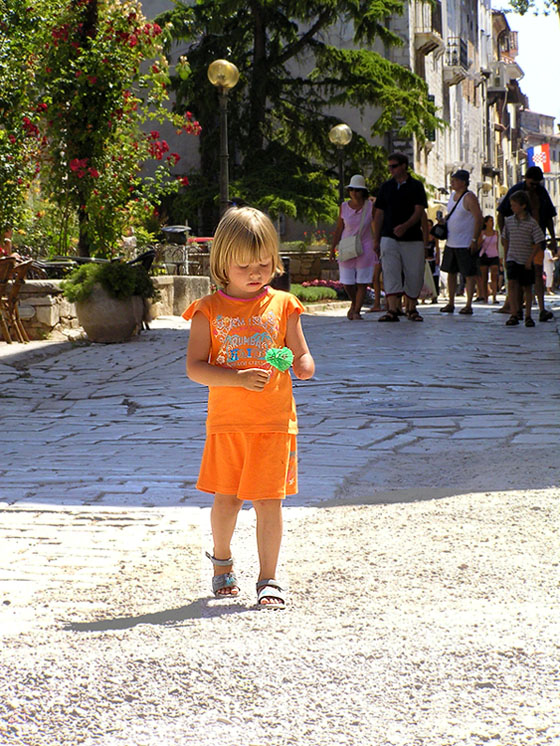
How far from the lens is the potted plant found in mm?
12273

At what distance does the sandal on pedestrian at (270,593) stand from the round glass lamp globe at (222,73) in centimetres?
1277

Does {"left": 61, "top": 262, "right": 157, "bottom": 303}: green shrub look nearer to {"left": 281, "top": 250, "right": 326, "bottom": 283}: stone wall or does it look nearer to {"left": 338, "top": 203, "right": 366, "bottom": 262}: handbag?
{"left": 338, "top": 203, "right": 366, "bottom": 262}: handbag

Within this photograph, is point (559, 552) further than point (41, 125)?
No

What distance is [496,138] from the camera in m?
61.2

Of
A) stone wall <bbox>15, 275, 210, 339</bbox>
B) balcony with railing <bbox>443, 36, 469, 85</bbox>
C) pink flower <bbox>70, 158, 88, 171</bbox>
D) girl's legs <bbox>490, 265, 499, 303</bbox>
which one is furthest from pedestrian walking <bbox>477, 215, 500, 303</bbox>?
balcony with railing <bbox>443, 36, 469, 85</bbox>

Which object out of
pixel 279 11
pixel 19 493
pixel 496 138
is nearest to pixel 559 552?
pixel 19 493

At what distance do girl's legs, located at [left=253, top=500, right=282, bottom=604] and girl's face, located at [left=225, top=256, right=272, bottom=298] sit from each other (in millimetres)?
678

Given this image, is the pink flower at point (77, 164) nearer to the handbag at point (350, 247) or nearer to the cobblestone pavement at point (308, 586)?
the handbag at point (350, 247)

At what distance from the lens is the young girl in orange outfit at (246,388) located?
3574 mm

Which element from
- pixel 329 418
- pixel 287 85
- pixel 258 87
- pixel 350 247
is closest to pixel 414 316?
pixel 350 247

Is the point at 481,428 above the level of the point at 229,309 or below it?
below

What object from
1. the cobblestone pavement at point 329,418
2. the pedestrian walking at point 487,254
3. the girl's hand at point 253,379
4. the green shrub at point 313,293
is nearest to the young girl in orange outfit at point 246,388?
the girl's hand at point 253,379

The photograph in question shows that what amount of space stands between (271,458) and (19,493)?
213cm

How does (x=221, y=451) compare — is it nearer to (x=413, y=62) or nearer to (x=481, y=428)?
(x=481, y=428)
